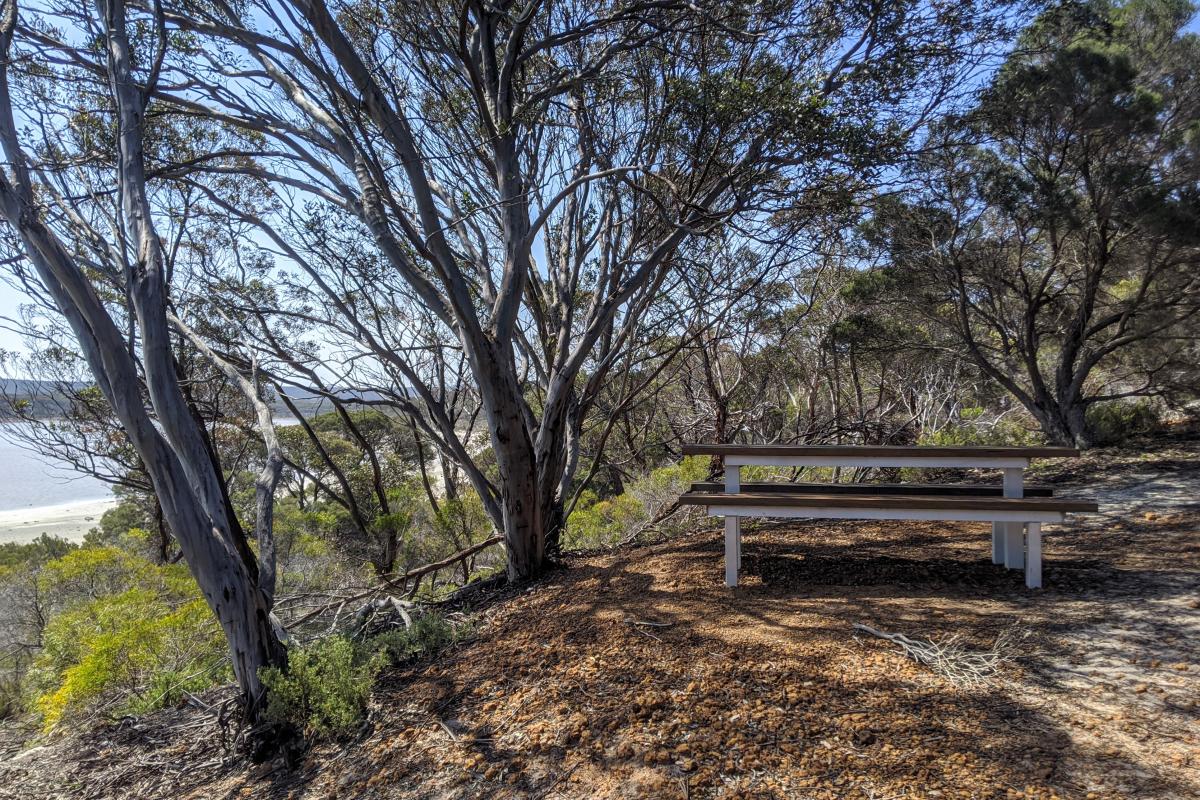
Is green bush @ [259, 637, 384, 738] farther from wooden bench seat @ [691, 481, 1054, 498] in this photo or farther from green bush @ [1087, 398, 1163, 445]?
green bush @ [1087, 398, 1163, 445]

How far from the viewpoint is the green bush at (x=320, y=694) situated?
2.54 metres

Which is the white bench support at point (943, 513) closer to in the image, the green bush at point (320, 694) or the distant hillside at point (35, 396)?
the green bush at point (320, 694)

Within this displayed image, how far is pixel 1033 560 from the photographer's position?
3.11m

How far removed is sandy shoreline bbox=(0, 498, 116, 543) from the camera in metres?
18.5

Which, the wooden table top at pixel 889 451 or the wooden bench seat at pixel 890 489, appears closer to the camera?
the wooden table top at pixel 889 451

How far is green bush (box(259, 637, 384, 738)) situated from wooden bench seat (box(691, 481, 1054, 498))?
2579mm

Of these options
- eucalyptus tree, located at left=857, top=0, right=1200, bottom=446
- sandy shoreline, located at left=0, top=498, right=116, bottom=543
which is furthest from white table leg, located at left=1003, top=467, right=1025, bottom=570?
sandy shoreline, located at left=0, top=498, right=116, bottom=543

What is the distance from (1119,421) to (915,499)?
7.33m

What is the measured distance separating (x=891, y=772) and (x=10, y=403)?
42.8 ft

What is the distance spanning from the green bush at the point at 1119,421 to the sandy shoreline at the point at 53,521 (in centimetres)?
2339

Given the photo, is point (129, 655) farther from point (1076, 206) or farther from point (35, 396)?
point (1076, 206)

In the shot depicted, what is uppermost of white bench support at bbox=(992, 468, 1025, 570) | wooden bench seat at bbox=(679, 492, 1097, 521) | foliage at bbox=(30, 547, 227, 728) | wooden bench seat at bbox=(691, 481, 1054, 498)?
wooden bench seat at bbox=(679, 492, 1097, 521)

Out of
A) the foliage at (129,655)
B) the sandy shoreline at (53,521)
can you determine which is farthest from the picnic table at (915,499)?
the sandy shoreline at (53,521)

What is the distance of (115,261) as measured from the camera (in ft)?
14.6
